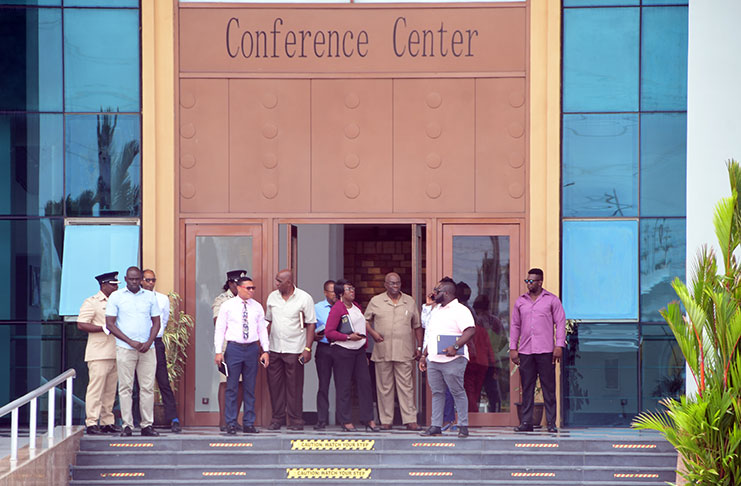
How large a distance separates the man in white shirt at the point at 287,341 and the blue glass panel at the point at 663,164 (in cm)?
427

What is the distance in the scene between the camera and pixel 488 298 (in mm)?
13000

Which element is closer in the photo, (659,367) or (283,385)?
(283,385)

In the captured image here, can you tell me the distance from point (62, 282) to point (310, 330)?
313cm

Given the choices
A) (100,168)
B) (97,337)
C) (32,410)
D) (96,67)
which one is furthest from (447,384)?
(96,67)

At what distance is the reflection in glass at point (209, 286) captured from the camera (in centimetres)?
1297

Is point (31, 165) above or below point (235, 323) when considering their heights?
above

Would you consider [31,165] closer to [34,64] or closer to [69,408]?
[34,64]

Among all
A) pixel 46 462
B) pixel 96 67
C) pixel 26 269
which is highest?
pixel 96 67

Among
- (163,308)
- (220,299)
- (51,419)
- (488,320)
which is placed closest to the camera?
(51,419)

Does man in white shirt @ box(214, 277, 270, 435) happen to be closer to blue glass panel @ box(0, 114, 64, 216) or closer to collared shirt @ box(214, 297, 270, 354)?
collared shirt @ box(214, 297, 270, 354)

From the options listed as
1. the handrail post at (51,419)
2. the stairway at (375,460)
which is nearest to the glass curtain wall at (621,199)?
the stairway at (375,460)

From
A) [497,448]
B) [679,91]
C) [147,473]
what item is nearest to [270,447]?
[147,473]

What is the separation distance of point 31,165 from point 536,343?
6.37 meters

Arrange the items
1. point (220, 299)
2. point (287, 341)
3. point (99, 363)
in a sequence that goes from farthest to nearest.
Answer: point (220, 299) → point (287, 341) → point (99, 363)
